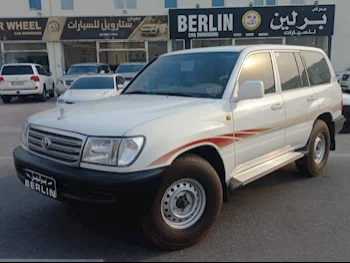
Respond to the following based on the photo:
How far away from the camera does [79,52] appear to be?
2103 cm

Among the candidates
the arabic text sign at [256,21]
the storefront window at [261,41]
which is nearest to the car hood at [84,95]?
the arabic text sign at [256,21]

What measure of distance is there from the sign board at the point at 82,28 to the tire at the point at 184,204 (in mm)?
18367

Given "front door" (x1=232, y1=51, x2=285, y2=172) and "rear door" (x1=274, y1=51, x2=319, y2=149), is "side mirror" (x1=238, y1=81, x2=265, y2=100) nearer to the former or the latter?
"front door" (x1=232, y1=51, x2=285, y2=172)

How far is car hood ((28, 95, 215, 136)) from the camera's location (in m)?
2.65

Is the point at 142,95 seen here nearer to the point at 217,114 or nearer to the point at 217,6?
the point at 217,114

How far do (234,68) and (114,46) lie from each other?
18.6 meters

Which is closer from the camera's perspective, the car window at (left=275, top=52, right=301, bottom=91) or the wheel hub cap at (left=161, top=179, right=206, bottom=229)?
the wheel hub cap at (left=161, top=179, right=206, bottom=229)

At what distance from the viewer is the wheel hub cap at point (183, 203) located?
114 inches

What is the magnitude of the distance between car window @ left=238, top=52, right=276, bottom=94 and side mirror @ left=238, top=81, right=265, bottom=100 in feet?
1.06

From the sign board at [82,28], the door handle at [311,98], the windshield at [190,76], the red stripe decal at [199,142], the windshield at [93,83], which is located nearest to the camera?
the red stripe decal at [199,142]

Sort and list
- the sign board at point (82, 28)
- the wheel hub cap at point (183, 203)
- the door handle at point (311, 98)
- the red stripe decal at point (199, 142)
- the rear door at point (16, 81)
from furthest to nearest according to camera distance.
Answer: the sign board at point (82, 28), the rear door at point (16, 81), the door handle at point (311, 98), the wheel hub cap at point (183, 203), the red stripe decal at point (199, 142)

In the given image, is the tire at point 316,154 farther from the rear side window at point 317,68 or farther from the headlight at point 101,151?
the headlight at point 101,151

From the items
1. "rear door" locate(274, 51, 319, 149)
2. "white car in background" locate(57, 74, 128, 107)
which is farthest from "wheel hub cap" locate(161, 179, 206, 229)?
"white car in background" locate(57, 74, 128, 107)

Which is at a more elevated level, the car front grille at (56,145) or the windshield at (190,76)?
the windshield at (190,76)
